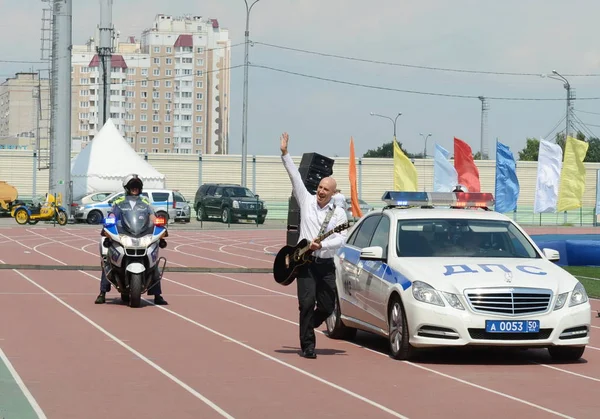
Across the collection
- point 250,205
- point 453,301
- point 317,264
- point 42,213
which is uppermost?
point 317,264

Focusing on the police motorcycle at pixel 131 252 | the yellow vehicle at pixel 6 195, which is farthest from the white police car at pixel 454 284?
the yellow vehicle at pixel 6 195

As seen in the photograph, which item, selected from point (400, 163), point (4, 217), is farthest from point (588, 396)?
point (4, 217)

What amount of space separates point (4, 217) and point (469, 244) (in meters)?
52.7

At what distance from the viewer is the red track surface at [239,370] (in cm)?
913

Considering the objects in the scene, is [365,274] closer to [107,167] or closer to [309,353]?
[309,353]

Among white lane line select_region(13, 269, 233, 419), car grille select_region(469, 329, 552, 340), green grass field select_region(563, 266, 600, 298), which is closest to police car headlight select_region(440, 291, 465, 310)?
car grille select_region(469, 329, 552, 340)

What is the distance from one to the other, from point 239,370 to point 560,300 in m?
3.25

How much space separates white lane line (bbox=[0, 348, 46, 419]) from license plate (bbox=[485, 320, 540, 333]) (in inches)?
171

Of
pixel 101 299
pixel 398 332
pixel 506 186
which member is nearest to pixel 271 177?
pixel 506 186

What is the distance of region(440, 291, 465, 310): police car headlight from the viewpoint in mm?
11750

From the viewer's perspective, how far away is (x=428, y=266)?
1234 cm

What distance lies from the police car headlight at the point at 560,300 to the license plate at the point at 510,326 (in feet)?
1.20

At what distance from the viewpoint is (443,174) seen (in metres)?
42.8

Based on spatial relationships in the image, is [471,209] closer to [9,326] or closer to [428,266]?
[428,266]
